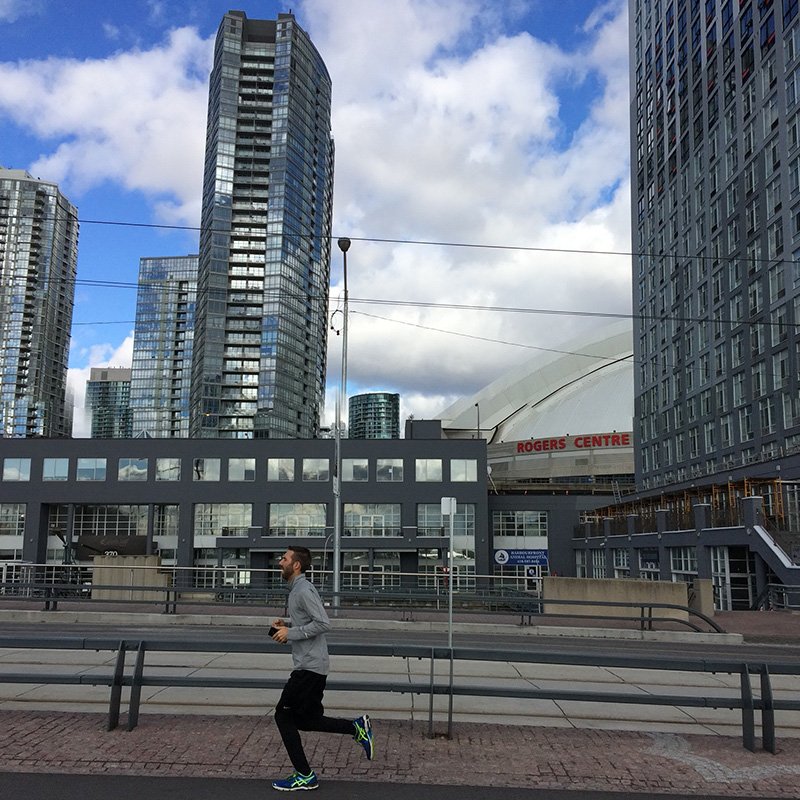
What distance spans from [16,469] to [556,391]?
88619mm

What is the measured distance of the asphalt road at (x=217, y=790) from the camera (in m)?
5.93

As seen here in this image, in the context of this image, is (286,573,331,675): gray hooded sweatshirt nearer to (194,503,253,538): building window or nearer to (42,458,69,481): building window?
(194,503,253,538): building window

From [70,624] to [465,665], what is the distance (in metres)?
12.2

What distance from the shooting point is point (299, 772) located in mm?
6133

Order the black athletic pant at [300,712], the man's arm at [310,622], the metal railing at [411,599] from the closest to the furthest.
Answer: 1. the black athletic pant at [300,712]
2. the man's arm at [310,622]
3. the metal railing at [411,599]

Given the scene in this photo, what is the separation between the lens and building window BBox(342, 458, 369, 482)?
61.2m

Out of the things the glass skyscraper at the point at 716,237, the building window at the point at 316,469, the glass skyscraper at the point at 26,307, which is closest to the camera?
the glass skyscraper at the point at 716,237

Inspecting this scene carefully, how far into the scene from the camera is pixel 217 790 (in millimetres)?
Answer: 6055

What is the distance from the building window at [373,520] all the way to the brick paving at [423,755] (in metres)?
52.3

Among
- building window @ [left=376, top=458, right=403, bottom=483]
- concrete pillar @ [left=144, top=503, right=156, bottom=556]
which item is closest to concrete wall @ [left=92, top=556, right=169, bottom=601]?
concrete pillar @ [left=144, top=503, right=156, bottom=556]

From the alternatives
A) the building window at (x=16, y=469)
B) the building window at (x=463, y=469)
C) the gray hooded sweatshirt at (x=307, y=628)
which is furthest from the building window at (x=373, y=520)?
the gray hooded sweatshirt at (x=307, y=628)

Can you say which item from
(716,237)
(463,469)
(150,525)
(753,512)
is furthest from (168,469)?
(716,237)

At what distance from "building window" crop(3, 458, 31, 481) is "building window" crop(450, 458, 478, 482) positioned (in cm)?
3466

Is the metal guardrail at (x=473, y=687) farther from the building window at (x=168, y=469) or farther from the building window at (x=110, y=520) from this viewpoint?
the building window at (x=110, y=520)
